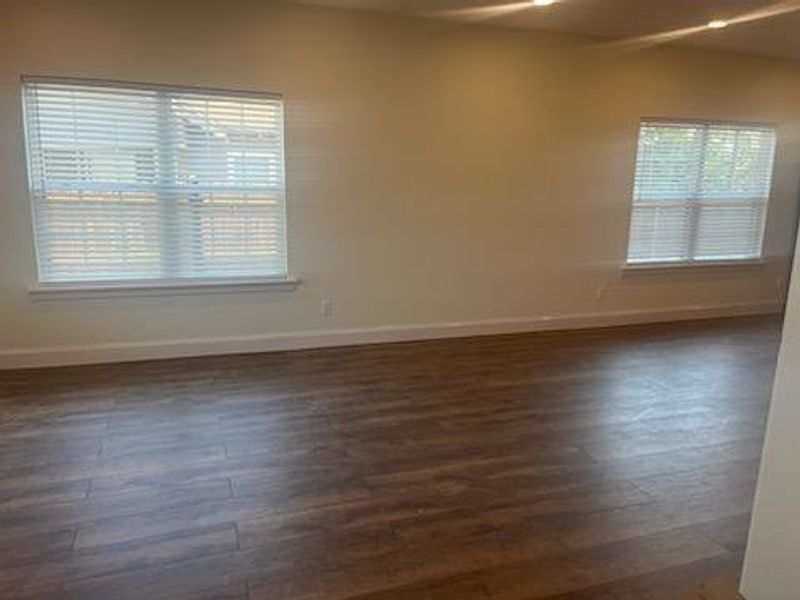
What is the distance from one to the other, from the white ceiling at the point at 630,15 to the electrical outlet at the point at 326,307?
221 centimetres

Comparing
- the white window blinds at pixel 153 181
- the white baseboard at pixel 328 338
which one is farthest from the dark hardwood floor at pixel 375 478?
the white window blinds at pixel 153 181

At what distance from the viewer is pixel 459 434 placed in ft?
10.1

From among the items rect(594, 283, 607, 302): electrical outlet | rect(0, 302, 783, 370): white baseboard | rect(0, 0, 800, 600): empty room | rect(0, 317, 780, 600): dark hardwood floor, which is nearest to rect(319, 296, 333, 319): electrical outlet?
rect(0, 0, 800, 600): empty room

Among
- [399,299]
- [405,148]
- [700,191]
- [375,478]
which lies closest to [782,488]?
[375,478]

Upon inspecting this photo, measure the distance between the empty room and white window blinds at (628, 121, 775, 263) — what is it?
3 centimetres

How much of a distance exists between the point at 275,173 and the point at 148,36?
122 centimetres

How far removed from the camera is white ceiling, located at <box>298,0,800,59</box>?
4.02 metres

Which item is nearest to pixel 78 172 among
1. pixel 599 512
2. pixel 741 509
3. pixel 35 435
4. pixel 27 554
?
pixel 35 435

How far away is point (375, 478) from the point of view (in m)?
2.61

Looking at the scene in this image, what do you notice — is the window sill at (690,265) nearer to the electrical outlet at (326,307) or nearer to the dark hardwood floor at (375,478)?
the dark hardwood floor at (375,478)

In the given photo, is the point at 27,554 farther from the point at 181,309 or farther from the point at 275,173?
the point at 275,173

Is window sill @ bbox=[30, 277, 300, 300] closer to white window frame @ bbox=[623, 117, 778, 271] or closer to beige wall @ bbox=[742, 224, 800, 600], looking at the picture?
white window frame @ bbox=[623, 117, 778, 271]


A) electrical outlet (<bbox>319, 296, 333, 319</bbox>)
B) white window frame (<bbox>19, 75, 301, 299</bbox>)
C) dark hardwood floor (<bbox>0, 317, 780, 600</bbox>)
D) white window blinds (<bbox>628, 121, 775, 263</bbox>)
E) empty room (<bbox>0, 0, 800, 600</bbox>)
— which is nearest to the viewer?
dark hardwood floor (<bbox>0, 317, 780, 600</bbox>)

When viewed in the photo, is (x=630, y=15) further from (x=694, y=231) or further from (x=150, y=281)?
(x=150, y=281)
